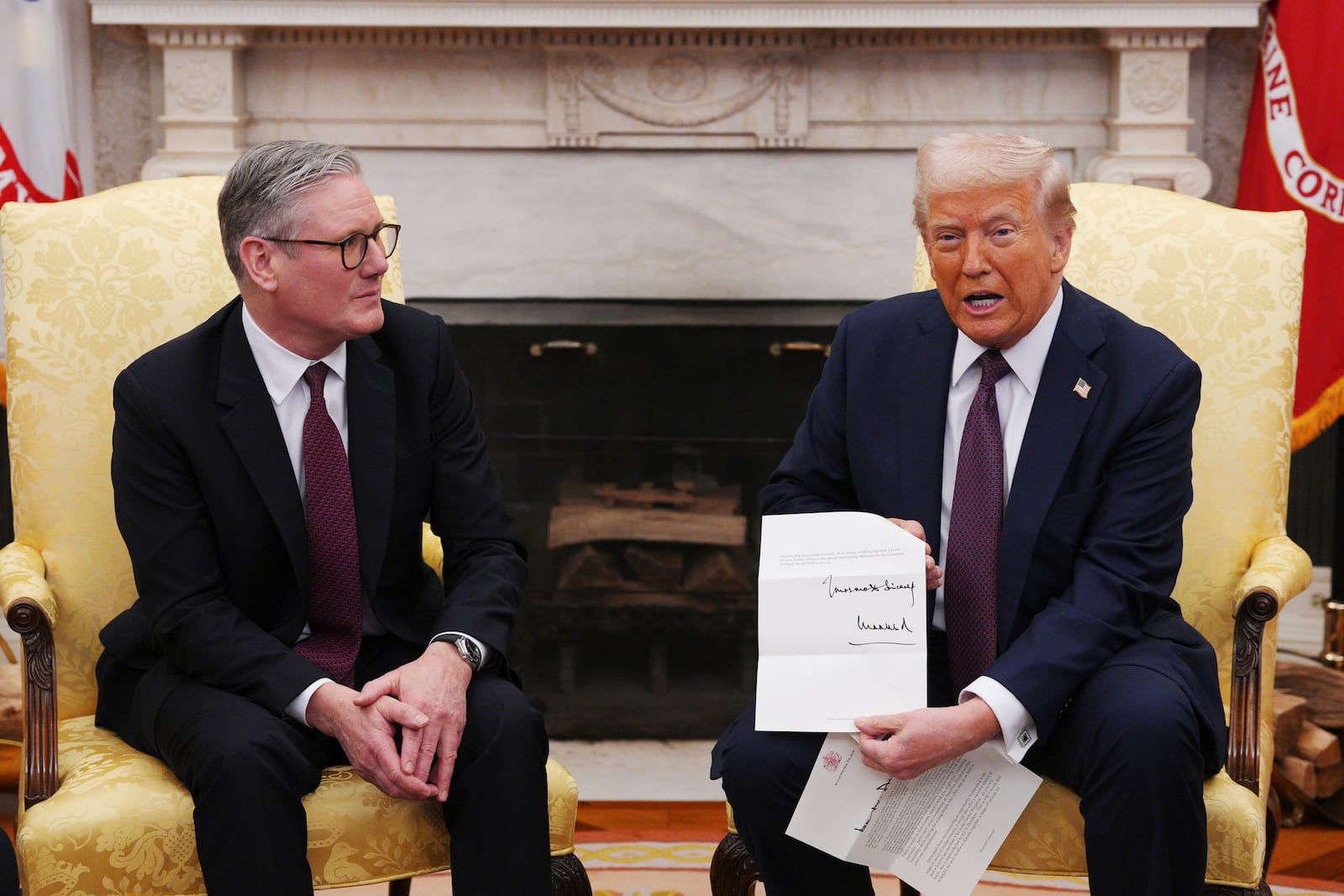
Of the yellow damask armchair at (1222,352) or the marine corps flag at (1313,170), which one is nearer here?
the yellow damask armchair at (1222,352)

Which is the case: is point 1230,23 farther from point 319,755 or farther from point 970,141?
point 319,755

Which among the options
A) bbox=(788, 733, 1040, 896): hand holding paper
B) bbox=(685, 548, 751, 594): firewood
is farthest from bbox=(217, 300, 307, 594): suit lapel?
bbox=(685, 548, 751, 594): firewood

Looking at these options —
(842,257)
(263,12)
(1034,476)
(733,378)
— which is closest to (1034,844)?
(1034,476)

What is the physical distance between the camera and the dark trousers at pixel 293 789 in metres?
1.51

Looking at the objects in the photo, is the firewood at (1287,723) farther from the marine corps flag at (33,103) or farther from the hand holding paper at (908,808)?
the marine corps flag at (33,103)

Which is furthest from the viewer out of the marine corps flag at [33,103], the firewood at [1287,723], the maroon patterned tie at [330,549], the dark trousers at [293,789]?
the marine corps flag at [33,103]

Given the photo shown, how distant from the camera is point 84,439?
196 cm

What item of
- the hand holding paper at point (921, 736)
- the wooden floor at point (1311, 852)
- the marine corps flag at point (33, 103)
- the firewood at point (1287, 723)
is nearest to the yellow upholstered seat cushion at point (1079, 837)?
the hand holding paper at point (921, 736)

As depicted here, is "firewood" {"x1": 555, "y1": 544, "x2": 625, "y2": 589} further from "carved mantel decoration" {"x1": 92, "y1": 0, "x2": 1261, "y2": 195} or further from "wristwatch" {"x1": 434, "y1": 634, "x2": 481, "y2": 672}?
"wristwatch" {"x1": 434, "y1": 634, "x2": 481, "y2": 672}

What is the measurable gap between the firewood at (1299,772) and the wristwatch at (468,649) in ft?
5.70

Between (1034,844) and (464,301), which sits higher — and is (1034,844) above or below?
below

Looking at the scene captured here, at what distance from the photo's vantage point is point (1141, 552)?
1.67 meters

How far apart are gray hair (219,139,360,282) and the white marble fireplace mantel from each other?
1.59 metres

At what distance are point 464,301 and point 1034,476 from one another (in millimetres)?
2001
